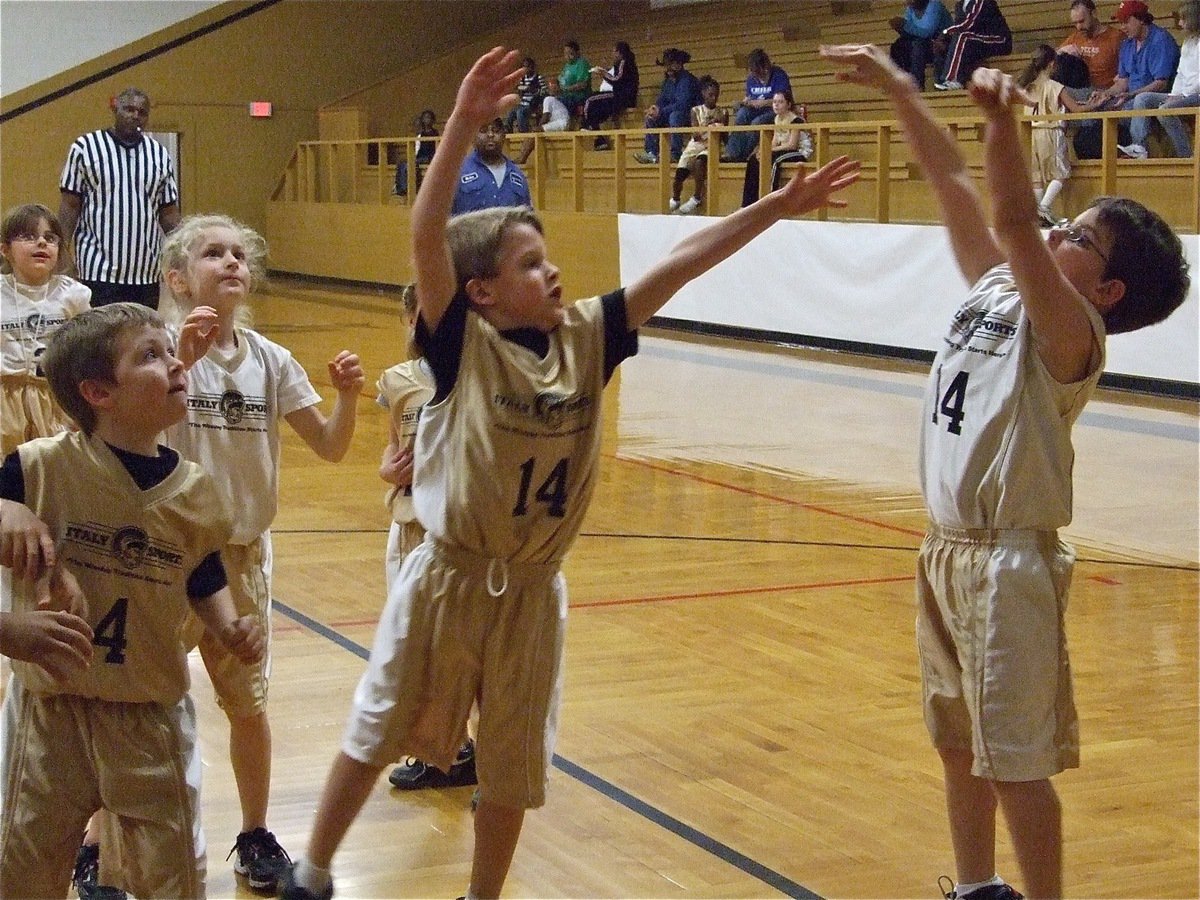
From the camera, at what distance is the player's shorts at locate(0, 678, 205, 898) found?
2580mm

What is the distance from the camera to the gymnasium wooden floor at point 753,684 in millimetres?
3484

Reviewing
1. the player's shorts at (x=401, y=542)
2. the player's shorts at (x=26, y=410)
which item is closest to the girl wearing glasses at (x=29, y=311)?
the player's shorts at (x=26, y=410)

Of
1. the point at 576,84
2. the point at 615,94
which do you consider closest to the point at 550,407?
the point at 615,94

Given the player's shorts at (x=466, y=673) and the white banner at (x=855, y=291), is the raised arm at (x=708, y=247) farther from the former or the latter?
the white banner at (x=855, y=291)

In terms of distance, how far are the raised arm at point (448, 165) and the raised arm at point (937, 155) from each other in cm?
67

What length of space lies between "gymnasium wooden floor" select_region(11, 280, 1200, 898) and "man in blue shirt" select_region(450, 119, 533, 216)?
141 cm

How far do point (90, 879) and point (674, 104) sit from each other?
50.4 feet

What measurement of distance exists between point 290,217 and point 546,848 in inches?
825

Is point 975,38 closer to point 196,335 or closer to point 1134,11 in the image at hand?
point 1134,11

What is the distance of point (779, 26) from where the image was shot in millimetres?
19453

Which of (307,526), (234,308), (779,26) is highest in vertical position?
(779,26)

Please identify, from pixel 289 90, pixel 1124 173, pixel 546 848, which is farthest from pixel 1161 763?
pixel 289 90

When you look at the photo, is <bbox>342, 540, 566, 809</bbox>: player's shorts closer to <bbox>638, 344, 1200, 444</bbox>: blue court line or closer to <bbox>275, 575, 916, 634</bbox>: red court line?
<bbox>275, 575, 916, 634</bbox>: red court line

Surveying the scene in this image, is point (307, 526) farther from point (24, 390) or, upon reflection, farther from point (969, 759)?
point (969, 759)
